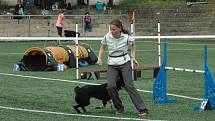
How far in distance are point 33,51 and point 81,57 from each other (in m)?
2.00

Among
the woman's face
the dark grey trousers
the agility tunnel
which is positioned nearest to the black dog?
the dark grey trousers

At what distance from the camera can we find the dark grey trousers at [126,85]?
37.2 feet

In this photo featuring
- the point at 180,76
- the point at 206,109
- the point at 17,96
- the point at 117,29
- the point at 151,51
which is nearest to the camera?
the point at 117,29

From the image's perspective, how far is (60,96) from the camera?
14219 mm

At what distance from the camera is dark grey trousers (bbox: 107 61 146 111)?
11336 millimetres

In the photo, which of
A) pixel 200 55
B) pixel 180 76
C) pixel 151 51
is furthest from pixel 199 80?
pixel 151 51

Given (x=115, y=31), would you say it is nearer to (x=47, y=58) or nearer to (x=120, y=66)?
(x=120, y=66)

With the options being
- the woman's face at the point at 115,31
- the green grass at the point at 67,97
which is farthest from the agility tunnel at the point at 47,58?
the woman's face at the point at 115,31

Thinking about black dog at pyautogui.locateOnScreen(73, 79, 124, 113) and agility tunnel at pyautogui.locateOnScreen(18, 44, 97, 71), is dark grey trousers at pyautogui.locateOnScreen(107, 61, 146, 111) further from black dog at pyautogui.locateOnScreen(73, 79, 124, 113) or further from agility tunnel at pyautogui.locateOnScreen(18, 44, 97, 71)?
agility tunnel at pyautogui.locateOnScreen(18, 44, 97, 71)

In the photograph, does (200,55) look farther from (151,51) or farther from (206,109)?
(206,109)

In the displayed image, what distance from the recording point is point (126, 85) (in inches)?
447

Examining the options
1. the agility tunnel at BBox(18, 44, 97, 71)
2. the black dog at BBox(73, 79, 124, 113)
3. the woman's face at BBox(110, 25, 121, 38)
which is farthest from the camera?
the agility tunnel at BBox(18, 44, 97, 71)

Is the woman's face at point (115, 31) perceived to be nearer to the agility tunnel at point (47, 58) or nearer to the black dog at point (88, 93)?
the black dog at point (88, 93)

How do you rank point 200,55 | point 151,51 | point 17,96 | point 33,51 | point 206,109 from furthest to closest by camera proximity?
point 151,51 < point 200,55 < point 33,51 < point 17,96 < point 206,109
